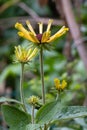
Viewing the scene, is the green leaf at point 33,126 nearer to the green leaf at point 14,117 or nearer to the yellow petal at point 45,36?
the green leaf at point 14,117

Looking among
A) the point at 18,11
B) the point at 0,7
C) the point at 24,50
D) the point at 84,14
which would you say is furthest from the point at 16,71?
the point at 24,50

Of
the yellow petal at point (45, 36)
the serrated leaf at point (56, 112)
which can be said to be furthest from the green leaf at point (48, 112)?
the yellow petal at point (45, 36)

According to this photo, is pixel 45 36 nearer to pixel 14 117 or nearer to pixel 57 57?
pixel 14 117

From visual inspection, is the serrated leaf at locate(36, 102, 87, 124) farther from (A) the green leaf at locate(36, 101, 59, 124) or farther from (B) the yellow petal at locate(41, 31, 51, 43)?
(B) the yellow petal at locate(41, 31, 51, 43)

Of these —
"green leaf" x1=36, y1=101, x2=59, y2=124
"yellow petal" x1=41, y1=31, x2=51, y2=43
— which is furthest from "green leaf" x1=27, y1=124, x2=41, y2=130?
"yellow petal" x1=41, y1=31, x2=51, y2=43

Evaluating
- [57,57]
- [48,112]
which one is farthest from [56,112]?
[57,57]

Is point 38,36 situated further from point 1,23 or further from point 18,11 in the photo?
point 18,11
